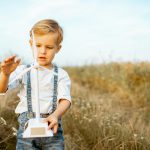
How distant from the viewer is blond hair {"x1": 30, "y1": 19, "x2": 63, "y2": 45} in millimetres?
3561

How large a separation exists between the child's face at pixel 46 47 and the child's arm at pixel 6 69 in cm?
23

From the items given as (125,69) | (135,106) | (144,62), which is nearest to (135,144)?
(135,106)

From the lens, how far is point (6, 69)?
3.33 meters

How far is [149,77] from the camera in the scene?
11.8m

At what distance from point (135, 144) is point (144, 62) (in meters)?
8.15

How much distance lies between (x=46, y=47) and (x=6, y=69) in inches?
14.5

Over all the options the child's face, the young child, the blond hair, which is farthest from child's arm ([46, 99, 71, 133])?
the blond hair

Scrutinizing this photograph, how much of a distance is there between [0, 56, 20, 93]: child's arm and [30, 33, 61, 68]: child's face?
23 cm

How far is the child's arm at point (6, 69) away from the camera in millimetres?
3289

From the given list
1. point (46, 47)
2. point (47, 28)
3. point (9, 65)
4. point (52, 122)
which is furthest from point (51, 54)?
point (52, 122)

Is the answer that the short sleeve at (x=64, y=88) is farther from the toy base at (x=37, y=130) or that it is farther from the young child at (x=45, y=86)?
the toy base at (x=37, y=130)

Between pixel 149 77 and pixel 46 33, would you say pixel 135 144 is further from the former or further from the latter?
pixel 149 77

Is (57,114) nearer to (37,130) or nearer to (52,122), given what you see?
(52,122)

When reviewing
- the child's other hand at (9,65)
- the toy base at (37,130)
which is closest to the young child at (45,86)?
the child's other hand at (9,65)
